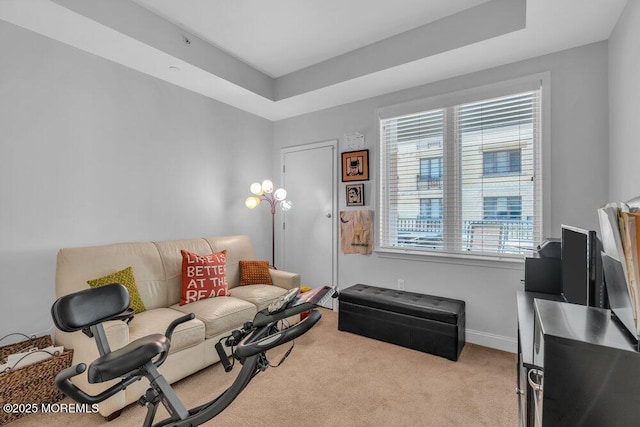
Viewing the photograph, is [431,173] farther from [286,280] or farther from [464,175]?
[286,280]

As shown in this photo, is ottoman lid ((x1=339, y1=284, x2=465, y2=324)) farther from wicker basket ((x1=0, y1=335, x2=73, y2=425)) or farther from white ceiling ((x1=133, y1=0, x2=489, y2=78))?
white ceiling ((x1=133, y1=0, x2=489, y2=78))

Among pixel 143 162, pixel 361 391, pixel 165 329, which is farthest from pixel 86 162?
pixel 361 391

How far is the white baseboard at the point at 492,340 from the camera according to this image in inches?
109

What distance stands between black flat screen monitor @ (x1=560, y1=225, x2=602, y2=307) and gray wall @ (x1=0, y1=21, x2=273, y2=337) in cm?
330

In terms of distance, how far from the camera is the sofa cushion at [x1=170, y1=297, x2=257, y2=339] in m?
2.41

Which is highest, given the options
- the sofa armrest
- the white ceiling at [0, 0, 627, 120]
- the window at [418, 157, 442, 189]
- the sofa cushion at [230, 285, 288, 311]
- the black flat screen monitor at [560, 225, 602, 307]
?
the white ceiling at [0, 0, 627, 120]

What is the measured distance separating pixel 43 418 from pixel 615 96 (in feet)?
14.3

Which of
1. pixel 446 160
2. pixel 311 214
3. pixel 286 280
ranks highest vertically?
pixel 446 160

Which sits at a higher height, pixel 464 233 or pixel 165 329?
pixel 464 233

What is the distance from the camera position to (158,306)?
106 inches

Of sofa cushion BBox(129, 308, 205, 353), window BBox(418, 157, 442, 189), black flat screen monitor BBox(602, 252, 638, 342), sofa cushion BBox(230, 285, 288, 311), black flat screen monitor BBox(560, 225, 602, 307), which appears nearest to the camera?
black flat screen monitor BBox(602, 252, 638, 342)

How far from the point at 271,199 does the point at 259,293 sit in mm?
1589

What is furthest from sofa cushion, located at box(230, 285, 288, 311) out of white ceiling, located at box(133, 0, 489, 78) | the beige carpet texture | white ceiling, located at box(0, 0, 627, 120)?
white ceiling, located at box(133, 0, 489, 78)

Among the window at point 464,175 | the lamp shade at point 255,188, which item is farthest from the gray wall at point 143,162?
the lamp shade at point 255,188
